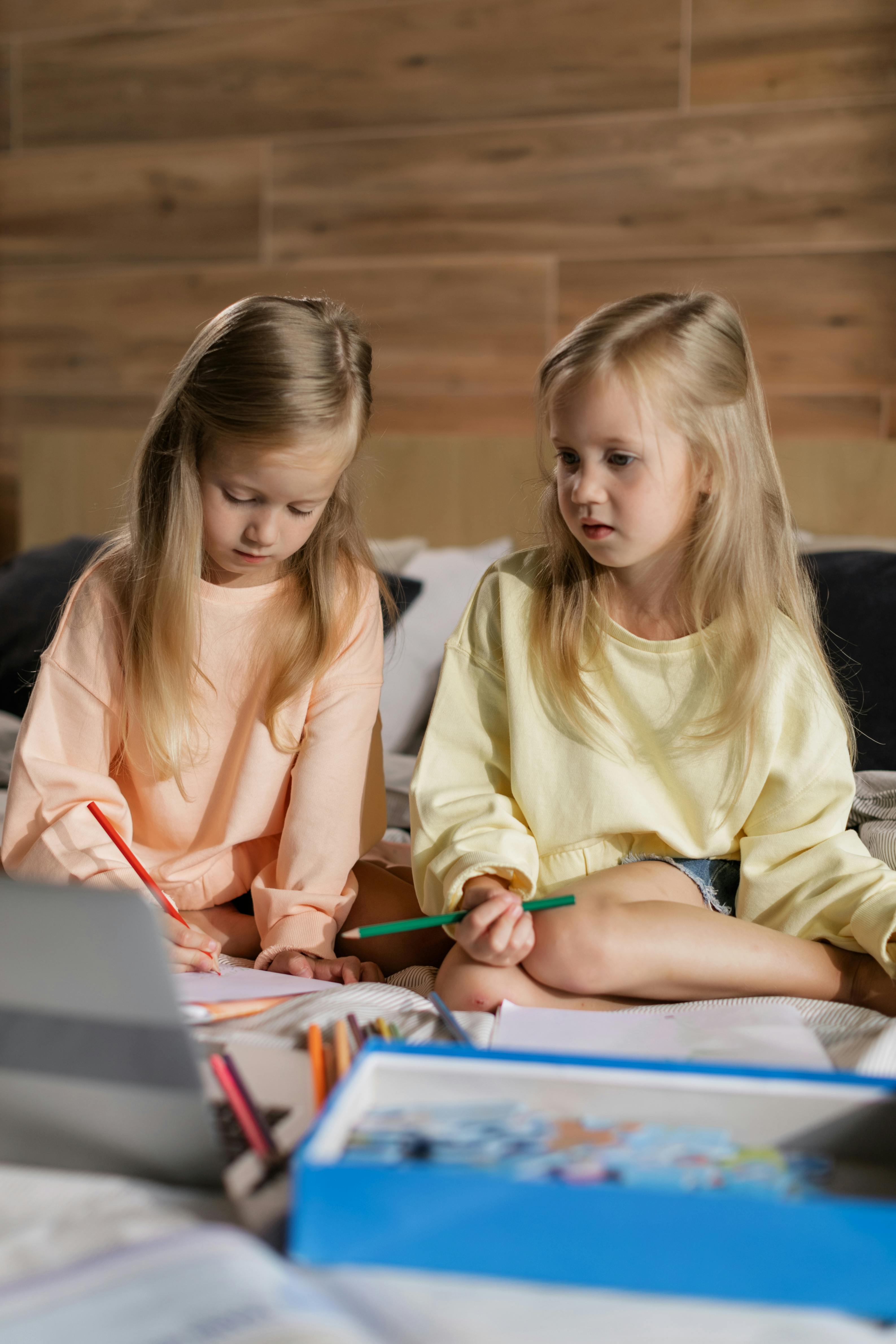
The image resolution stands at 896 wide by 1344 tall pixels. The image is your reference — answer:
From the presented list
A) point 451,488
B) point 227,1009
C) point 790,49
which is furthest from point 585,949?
point 790,49

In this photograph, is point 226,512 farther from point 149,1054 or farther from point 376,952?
point 149,1054

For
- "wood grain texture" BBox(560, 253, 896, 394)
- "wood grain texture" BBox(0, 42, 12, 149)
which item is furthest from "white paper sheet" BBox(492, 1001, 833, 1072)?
"wood grain texture" BBox(0, 42, 12, 149)

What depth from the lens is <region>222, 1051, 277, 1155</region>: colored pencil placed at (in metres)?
0.57

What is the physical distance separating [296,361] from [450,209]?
53.4 inches

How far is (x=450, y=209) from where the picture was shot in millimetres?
2219

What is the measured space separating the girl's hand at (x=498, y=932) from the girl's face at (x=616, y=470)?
1.07 feet

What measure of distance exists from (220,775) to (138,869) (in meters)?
0.16

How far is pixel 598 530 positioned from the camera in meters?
1.01

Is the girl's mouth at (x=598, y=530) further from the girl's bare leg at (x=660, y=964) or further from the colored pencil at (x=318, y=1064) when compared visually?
the colored pencil at (x=318, y=1064)

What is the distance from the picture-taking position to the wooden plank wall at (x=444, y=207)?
6.47ft

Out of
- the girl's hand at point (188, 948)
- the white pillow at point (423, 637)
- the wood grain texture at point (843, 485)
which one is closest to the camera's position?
the girl's hand at point (188, 948)

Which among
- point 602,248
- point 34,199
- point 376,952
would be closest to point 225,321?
point 376,952

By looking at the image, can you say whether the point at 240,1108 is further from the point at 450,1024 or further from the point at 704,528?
the point at 704,528

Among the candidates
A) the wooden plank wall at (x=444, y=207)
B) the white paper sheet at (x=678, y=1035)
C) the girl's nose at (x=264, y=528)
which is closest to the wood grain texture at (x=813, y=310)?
the wooden plank wall at (x=444, y=207)
